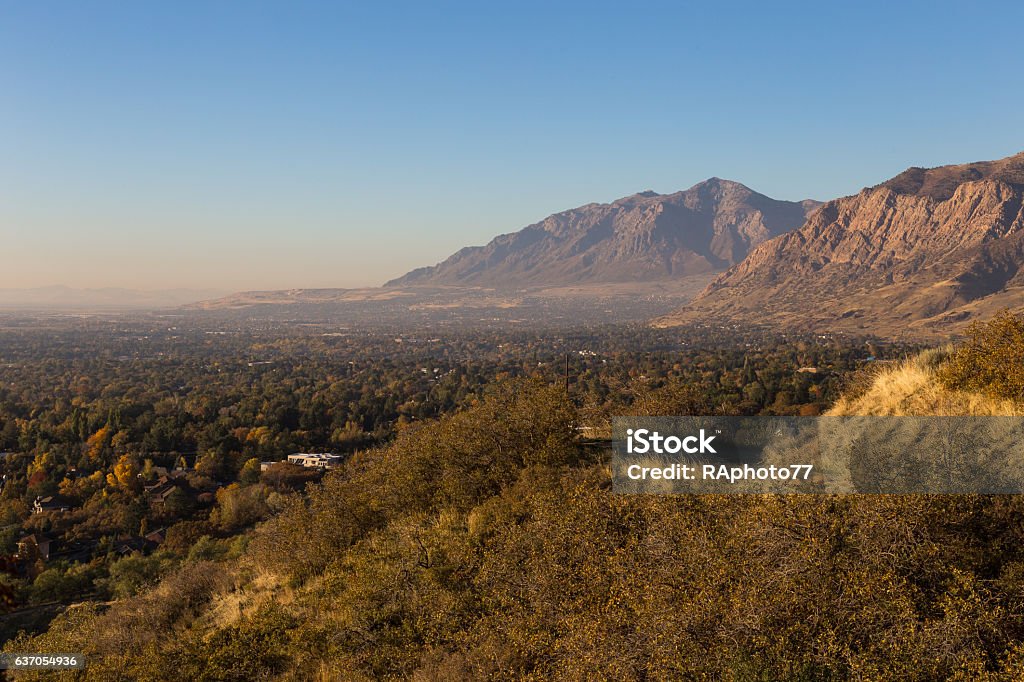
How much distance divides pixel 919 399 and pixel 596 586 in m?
11.6

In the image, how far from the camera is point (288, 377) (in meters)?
113

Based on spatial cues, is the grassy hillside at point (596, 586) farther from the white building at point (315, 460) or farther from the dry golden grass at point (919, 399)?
the white building at point (315, 460)

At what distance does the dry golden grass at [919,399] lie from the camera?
15.5 metres

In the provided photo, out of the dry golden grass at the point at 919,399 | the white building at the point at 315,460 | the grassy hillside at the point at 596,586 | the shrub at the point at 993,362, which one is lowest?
the white building at the point at 315,460

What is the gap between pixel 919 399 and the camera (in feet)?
57.7

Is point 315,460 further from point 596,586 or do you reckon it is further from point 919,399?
point 919,399

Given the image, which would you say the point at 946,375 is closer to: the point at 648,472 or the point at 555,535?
the point at 648,472

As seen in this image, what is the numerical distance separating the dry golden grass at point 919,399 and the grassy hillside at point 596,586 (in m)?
0.08

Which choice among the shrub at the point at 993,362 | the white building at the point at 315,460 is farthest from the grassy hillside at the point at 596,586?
the white building at the point at 315,460

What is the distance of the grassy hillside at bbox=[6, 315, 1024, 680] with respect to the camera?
9.12 meters

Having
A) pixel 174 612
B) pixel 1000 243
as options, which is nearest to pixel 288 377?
pixel 174 612

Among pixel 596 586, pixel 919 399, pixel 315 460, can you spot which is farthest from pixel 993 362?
pixel 315 460

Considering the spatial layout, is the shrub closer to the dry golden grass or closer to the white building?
the dry golden grass

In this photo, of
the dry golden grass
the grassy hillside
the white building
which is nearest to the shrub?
the grassy hillside
